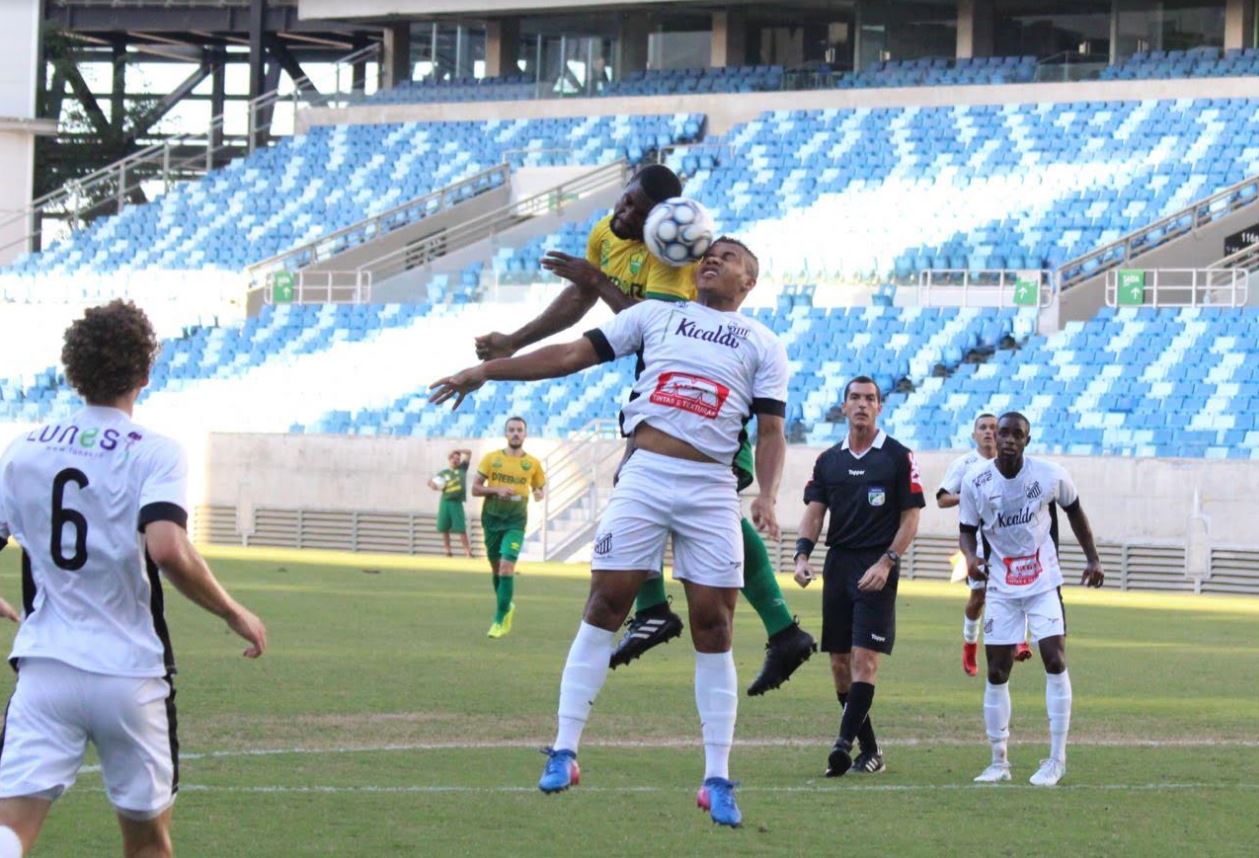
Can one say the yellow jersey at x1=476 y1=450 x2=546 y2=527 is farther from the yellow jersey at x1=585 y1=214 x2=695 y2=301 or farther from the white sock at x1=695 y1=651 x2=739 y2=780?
the white sock at x1=695 y1=651 x2=739 y2=780

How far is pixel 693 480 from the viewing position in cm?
891

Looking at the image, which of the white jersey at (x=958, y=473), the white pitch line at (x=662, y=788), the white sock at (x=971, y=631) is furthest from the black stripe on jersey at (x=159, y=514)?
the white sock at (x=971, y=631)

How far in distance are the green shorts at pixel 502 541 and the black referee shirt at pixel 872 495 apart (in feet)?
27.4

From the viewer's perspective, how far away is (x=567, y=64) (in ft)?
179

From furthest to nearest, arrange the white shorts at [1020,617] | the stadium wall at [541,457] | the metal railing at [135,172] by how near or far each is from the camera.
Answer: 1. the metal railing at [135,172]
2. the stadium wall at [541,457]
3. the white shorts at [1020,617]

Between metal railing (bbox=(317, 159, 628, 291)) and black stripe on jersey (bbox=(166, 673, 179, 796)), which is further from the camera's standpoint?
metal railing (bbox=(317, 159, 628, 291))

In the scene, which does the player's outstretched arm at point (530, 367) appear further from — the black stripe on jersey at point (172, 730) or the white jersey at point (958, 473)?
the white jersey at point (958, 473)

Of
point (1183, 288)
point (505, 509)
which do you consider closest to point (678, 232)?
point (505, 509)

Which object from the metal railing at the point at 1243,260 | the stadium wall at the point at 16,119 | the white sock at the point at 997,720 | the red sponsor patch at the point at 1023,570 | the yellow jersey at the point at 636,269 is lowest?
the white sock at the point at 997,720

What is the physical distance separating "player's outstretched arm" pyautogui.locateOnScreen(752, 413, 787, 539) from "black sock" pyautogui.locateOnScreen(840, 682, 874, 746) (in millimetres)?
2862

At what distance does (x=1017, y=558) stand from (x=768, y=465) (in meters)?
3.57

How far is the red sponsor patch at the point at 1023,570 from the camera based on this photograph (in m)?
12.1

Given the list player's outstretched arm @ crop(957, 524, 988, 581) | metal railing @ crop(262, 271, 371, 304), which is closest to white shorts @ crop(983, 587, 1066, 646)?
player's outstretched arm @ crop(957, 524, 988, 581)

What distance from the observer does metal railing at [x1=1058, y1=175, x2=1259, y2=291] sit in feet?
123
